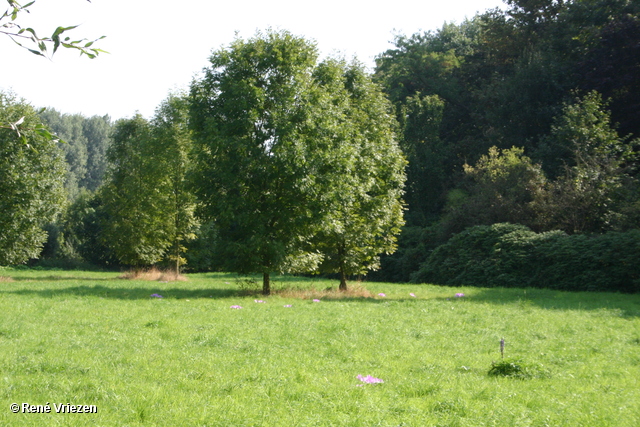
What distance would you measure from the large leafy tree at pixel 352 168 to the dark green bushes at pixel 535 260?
22.1ft

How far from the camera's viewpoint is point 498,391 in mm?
7312

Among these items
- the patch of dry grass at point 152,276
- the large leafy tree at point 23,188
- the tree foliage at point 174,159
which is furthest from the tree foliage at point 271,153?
the patch of dry grass at point 152,276

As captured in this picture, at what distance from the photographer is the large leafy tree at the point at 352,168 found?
20.4 meters

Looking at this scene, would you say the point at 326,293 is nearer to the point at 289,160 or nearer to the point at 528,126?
the point at 289,160

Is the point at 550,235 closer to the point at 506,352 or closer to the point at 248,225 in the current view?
the point at 248,225

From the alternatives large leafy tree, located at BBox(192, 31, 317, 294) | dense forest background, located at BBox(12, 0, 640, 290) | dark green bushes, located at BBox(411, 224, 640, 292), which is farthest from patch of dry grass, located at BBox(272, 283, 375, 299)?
dark green bushes, located at BBox(411, 224, 640, 292)

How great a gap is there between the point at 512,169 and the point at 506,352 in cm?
2381

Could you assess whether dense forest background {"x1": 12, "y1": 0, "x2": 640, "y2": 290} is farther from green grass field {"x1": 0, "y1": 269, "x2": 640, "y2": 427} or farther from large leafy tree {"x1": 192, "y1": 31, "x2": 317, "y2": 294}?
green grass field {"x1": 0, "y1": 269, "x2": 640, "y2": 427}

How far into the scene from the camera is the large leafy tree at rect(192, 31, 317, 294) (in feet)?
63.6

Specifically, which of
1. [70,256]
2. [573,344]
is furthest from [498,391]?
[70,256]

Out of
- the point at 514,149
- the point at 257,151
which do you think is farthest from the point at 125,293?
the point at 514,149

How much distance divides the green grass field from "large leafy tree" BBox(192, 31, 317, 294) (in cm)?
435

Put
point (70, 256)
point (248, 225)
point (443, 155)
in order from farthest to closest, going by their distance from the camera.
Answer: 1. point (70, 256)
2. point (443, 155)
3. point (248, 225)

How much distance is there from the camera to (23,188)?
28016mm
